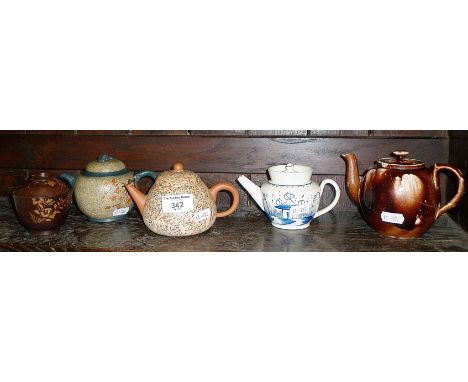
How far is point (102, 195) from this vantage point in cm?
107

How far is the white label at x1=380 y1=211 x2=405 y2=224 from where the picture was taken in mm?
953

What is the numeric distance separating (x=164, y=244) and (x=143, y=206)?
0.37 ft

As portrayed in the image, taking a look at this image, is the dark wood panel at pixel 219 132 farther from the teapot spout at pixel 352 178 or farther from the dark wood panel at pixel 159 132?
the teapot spout at pixel 352 178

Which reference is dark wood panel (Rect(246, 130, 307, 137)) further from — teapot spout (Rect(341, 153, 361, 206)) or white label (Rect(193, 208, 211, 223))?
white label (Rect(193, 208, 211, 223))

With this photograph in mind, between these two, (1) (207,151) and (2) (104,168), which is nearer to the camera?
(2) (104,168)

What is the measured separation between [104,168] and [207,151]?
0.95ft

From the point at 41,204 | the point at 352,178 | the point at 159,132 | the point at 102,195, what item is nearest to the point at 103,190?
the point at 102,195

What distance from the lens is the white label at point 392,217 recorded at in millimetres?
953

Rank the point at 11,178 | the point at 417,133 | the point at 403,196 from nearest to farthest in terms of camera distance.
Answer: the point at 403,196 → the point at 417,133 → the point at 11,178

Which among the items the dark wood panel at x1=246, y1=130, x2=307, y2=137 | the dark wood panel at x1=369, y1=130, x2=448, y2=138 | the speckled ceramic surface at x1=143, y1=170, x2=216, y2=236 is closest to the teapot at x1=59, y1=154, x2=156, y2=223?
the speckled ceramic surface at x1=143, y1=170, x2=216, y2=236

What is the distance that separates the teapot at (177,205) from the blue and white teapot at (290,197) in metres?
0.14

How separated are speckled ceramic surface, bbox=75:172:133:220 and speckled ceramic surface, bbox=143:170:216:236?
0.12m

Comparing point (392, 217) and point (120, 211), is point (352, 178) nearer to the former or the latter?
point (392, 217)
